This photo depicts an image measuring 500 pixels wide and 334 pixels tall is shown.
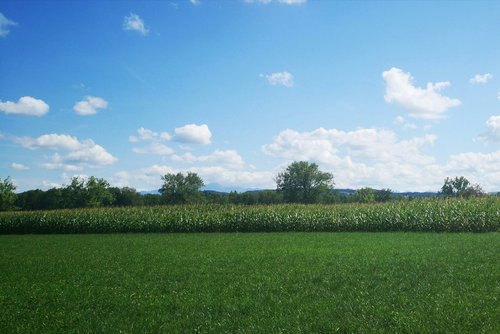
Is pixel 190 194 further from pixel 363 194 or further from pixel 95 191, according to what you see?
pixel 363 194

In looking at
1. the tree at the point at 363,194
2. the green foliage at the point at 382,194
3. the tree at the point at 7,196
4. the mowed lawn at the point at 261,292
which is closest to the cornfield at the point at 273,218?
the mowed lawn at the point at 261,292

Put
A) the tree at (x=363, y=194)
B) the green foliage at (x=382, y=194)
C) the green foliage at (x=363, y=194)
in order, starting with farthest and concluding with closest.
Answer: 1. the green foliage at (x=382, y=194)
2. the green foliage at (x=363, y=194)
3. the tree at (x=363, y=194)

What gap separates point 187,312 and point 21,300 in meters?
4.99

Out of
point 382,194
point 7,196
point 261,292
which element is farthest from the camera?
point 382,194

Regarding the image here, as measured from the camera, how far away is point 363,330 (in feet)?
26.3

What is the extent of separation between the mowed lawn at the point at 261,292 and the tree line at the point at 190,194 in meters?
81.3

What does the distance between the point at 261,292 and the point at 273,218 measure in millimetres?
25888

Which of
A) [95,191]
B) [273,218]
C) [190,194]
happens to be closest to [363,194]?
[190,194]

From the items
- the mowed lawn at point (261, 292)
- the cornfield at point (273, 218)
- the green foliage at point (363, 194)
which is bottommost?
the mowed lawn at point (261, 292)

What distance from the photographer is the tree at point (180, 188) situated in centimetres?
10875

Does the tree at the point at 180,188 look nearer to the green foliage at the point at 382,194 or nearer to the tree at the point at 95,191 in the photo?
the tree at the point at 95,191

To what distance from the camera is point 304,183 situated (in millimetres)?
107062

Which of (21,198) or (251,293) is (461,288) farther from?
(21,198)

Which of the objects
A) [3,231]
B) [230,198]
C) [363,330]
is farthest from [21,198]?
[363,330]
